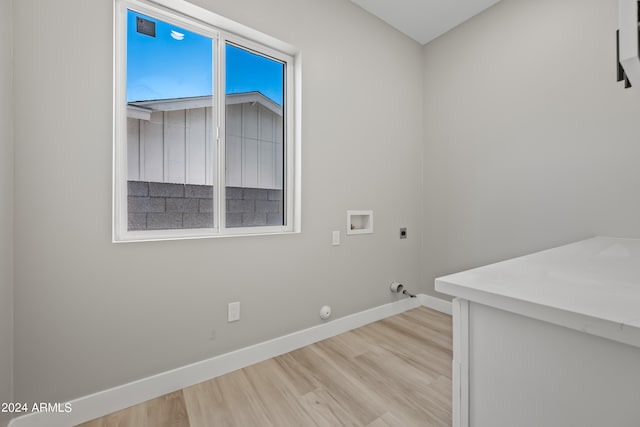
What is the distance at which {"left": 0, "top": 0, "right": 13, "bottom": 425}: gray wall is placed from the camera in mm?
1054

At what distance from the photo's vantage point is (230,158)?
5.86ft

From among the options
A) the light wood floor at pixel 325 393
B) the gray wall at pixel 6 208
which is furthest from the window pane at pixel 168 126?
the light wood floor at pixel 325 393

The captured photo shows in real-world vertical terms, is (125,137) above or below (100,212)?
above

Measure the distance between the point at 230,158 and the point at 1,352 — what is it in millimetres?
1334

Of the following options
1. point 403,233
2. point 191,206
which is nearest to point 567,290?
point 191,206

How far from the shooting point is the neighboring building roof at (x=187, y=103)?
1.49 meters

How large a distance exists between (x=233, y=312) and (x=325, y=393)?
69cm

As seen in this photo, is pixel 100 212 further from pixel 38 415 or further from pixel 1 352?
pixel 38 415

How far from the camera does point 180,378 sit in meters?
1.48

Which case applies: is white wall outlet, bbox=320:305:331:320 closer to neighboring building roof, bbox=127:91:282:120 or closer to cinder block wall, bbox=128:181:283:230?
cinder block wall, bbox=128:181:283:230

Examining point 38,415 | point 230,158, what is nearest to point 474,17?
point 230,158

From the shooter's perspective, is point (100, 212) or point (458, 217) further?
point (458, 217)

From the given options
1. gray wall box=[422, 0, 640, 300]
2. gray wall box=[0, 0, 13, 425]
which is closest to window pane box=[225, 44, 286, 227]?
gray wall box=[0, 0, 13, 425]

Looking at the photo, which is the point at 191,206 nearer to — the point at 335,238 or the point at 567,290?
the point at 335,238
